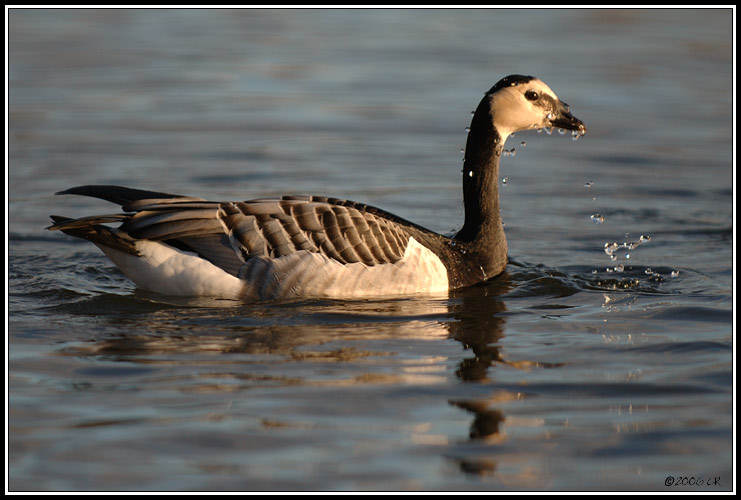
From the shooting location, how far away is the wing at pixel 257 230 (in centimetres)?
970

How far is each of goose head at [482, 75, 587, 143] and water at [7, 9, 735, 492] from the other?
5.19ft

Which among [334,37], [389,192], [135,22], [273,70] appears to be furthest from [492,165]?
[135,22]

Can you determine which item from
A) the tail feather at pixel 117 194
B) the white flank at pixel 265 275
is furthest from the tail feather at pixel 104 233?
the tail feather at pixel 117 194

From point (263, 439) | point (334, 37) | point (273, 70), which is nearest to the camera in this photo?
point (263, 439)

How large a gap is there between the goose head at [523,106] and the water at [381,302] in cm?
158

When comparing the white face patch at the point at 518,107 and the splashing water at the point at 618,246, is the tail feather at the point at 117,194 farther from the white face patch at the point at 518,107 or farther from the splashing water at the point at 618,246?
the splashing water at the point at 618,246

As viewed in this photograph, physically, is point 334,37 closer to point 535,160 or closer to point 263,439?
point 535,160

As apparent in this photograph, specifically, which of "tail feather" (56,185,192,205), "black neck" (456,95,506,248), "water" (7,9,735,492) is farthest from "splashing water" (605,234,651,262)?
"tail feather" (56,185,192,205)

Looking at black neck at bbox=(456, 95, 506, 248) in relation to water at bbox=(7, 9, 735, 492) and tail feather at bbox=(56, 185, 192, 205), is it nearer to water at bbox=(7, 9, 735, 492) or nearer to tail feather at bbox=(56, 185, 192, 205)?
water at bbox=(7, 9, 735, 492)

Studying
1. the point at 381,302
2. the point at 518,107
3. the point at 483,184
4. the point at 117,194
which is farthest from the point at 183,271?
the point at 518,107

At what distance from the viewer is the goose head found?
1073 cm

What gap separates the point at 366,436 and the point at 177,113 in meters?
11.8

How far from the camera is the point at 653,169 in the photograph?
50.1ft

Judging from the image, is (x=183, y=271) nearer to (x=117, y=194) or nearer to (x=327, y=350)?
(x=117, y=194)
